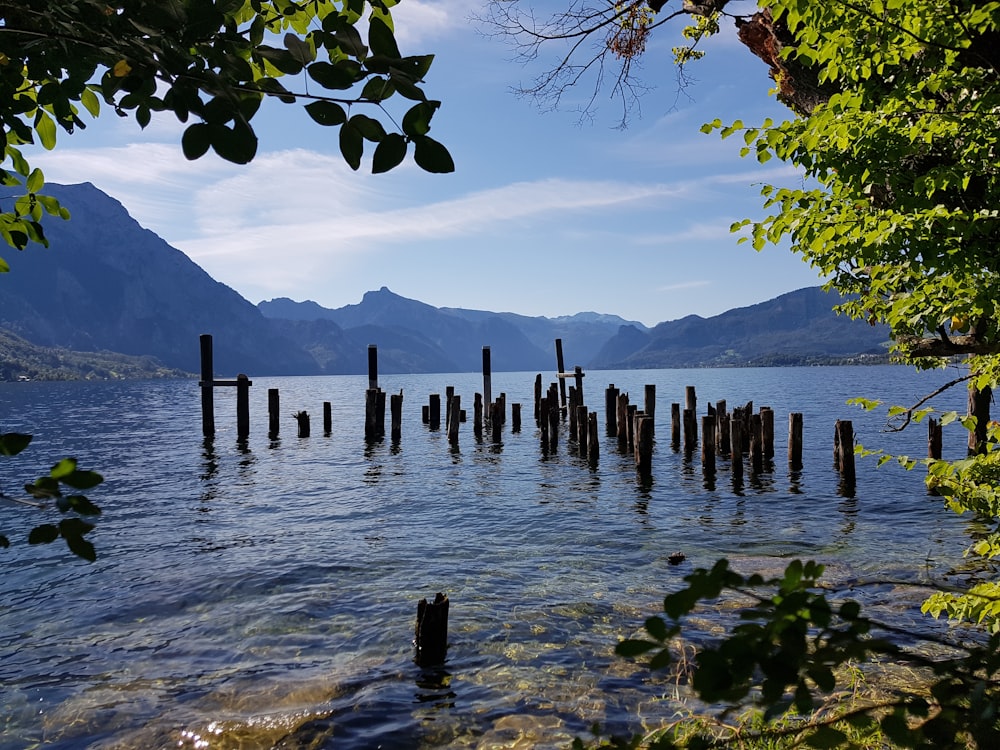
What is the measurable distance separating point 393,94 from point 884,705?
1.75 m

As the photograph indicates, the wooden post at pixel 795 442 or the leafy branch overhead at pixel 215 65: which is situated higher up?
the leafy branch overhead at pixel 215 65

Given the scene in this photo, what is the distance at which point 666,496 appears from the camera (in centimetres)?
1752

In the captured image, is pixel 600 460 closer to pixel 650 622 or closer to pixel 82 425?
pixel 650 622

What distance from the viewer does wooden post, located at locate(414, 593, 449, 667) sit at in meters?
7.01

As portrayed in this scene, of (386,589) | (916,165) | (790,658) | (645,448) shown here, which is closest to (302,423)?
(645,448)

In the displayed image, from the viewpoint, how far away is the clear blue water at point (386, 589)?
6.02 metres

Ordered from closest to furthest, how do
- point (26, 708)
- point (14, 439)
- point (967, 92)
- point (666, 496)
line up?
point (14, 439) → point (967, 92) → point (26, 708) → point (666, 496)

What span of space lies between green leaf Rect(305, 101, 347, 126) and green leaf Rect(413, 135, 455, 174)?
→ 20 cm

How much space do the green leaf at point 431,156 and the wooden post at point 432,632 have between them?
6.34 meters

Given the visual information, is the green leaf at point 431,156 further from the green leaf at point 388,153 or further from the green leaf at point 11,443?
the green leaf at point 11,443

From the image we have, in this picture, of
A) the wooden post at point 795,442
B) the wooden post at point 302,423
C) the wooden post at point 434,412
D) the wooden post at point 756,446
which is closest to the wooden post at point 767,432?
the wooden post at point 756,446

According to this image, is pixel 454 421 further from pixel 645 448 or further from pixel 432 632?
pixel 432 632

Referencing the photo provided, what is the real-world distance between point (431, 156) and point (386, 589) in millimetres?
9167

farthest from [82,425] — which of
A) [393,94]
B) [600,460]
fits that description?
[393,94]
